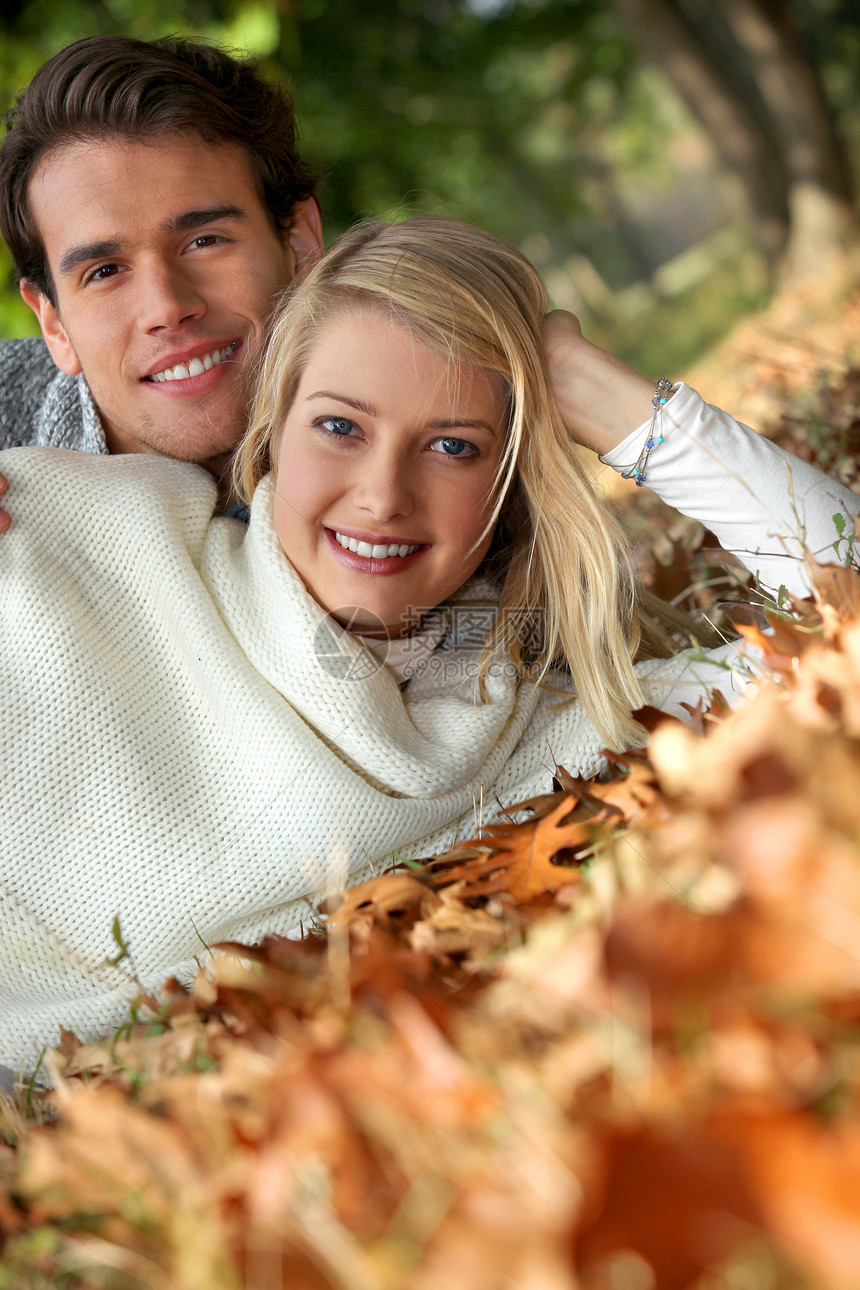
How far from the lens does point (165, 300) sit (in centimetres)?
277

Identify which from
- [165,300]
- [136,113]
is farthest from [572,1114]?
[136,113]

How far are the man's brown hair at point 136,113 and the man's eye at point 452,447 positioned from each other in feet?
4.62

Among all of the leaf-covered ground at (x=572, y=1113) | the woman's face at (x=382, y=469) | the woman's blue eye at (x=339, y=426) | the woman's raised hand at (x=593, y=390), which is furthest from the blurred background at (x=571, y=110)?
the leaf-covered ground at (x=572, y=1113)

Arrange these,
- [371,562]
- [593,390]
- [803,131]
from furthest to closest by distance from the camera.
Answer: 1. [803,131]
2. [593,390]
3. [371,562]

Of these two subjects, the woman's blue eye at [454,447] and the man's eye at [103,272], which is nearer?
the woman's blue eye at [454,447]

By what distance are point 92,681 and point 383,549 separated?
69cm

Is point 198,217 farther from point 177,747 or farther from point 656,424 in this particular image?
point 177,747

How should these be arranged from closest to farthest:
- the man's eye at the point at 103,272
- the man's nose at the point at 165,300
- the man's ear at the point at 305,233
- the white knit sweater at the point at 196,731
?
the white knit sweater at the point at 196,731, the man's nose at the point at 165,300, the man's eye at the point at 103,272, the man's ear at the point at 305,233

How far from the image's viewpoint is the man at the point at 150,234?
2.81m

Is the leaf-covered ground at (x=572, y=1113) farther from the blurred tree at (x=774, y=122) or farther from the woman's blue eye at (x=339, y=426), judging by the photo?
the blurred tree at (x=774, y=122)

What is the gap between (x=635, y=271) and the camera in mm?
28984

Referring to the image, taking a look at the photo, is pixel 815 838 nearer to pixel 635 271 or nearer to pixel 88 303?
pixel 88 303

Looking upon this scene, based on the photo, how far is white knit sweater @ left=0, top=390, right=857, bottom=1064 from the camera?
2047 millimetres

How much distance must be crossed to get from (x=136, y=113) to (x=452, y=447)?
1499mm
